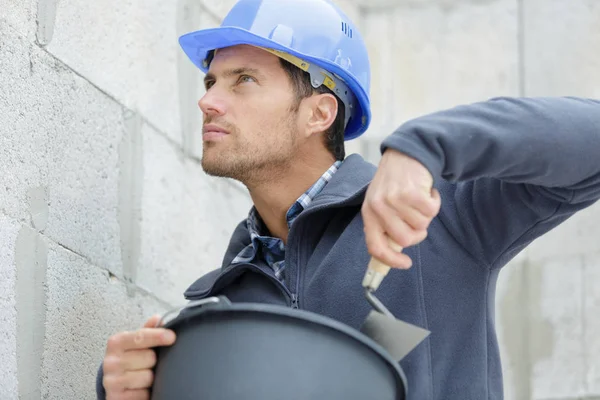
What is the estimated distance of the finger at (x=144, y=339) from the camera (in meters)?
1.57

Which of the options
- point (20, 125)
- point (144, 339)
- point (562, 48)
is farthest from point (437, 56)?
point (144, 339)

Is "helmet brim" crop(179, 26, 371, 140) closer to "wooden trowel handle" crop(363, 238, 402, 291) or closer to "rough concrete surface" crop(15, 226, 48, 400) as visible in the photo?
"rough concrete surface" crop(15, 226, 48, 400)

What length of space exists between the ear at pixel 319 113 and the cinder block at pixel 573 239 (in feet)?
3.74

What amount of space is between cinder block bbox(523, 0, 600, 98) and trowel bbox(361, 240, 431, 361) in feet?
6.45

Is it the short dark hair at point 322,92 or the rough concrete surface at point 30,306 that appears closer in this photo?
the rough concrete surface at point 30,306

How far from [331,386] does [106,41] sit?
1164mm

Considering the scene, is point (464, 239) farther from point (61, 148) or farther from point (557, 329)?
point (557, 329)

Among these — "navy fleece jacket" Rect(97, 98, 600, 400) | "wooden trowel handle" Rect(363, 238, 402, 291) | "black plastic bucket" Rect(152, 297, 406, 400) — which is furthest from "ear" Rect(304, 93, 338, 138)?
"black plastic bucket" Rect(152, 297, 406, 400)

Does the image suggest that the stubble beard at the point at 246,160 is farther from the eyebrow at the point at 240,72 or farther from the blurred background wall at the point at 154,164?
the blurred background wall at the point at 154,164

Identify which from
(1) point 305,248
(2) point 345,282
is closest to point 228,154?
(1) point 305,248

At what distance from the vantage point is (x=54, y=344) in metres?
2.12

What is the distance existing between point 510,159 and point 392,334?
1.00 ft

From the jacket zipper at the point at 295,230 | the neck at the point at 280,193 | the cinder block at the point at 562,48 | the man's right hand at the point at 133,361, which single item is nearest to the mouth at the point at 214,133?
the neck at the point at 280,193

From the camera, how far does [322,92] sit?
7.89ft
